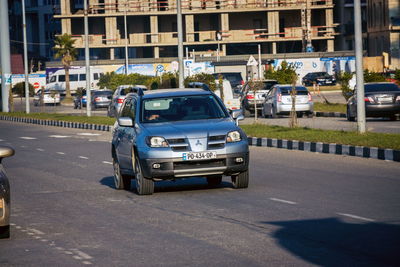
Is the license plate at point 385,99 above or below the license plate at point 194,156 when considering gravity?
above

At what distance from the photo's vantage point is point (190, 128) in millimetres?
14742

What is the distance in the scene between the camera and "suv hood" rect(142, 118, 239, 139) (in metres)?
14.6

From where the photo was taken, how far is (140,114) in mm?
15758

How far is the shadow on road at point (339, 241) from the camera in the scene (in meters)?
8.44

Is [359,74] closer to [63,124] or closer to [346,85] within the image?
[346,85]

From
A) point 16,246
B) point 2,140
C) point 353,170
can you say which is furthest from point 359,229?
point 2,140

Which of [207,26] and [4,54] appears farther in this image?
[207,26]

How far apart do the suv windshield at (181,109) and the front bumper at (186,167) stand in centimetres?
118

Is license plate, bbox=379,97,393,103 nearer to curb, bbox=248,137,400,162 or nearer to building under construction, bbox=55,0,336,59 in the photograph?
curb, bbox=248,137,400,162

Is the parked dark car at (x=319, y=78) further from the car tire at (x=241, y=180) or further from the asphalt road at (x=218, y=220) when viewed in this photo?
the car tire at (x=241, y=180)

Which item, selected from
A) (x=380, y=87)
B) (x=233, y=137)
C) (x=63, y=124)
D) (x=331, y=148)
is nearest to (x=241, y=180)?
(x=233, y=137)

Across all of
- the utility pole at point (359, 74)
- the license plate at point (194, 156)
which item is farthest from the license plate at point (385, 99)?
the license plate at point (194, 156)

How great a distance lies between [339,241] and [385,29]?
269 feet

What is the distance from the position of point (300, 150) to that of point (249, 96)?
22136 millimetres
